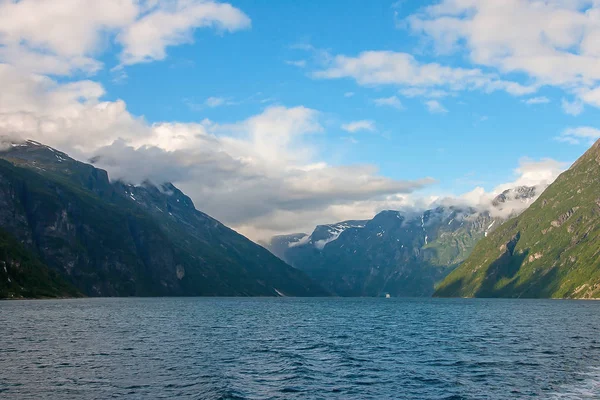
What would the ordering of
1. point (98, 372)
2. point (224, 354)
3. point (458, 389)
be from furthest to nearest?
point (224, 354), point (98, 372), point (458, 389)

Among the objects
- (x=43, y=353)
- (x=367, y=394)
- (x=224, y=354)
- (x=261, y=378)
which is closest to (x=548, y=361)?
(x=367, y=394)

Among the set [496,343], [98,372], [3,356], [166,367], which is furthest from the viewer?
[496,343]

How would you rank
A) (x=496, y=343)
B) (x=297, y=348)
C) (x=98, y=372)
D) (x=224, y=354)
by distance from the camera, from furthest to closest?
(x=496, y=343), (x=297, y=348), (x=224, y=354), (x=98, y=372)

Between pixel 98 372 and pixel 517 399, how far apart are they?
50887mm

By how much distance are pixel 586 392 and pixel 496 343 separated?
166ft

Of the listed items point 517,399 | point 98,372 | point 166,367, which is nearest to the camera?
point 517,399

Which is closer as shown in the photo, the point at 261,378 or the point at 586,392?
the point at 586,392

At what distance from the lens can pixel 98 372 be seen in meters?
73.2

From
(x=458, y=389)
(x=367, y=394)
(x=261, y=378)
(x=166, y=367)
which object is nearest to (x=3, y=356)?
(x=166, y=367)

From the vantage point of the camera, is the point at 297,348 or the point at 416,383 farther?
the point at 297,348

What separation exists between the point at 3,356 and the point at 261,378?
41928 mm

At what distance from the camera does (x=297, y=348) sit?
336ft

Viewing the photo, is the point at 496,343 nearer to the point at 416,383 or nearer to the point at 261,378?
the point at 416,383

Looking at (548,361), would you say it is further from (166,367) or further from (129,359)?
(129,359)
